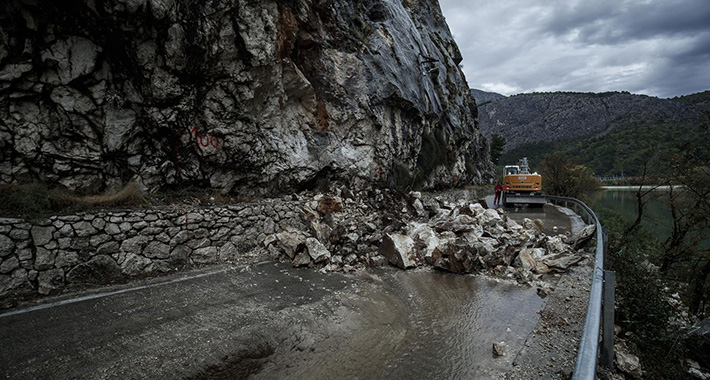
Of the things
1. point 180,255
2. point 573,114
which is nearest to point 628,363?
point 180,255

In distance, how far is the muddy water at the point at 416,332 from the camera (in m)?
3.28

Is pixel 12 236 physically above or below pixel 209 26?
below

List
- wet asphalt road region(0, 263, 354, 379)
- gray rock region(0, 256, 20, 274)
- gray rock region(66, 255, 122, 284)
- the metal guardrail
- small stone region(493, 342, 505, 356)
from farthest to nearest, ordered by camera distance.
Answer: gray rock region(66, 255, 122, 284) < gray rock region(0, 256, 20, 274) < small stone region(493, 342, 505, 356) < wet asphalt road region(0, 263, 354, 379) < the metal guardrail

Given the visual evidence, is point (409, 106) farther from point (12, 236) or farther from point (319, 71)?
point (12, 236)

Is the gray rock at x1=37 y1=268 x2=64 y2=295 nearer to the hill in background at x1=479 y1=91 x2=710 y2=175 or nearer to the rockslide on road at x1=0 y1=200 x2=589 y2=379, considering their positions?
the rockslide on road at x1=0 y1=200 x2=589 y2=379

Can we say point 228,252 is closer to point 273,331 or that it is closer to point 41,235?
point 41,235

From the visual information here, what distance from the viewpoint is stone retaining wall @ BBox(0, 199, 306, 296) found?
4.83 meters

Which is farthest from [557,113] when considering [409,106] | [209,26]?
[209,26]

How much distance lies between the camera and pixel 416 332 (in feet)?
13.4

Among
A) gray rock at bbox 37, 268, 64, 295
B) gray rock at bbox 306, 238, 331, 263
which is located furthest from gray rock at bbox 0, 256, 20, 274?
gray rock at bbox 306, 238, 331, 263

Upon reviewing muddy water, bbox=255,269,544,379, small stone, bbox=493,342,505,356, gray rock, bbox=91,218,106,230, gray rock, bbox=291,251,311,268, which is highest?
gray rock, bbox=91,218,106,230

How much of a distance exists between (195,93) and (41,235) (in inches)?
171

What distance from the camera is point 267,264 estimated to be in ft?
22.4

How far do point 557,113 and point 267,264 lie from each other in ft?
391
